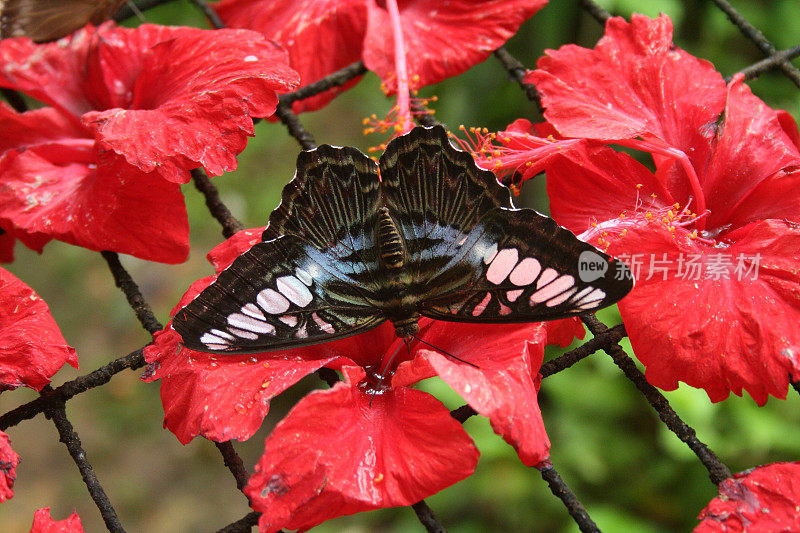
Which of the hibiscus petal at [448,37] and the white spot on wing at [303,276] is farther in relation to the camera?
the hibiscus petal at [448,37]

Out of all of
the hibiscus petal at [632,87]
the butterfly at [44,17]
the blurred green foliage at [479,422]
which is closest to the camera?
the hibiscus petal at [632,87]

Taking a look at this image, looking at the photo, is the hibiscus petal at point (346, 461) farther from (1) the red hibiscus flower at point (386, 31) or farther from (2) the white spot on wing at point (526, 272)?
(1) the red hibiscus flower at point (386, 31)

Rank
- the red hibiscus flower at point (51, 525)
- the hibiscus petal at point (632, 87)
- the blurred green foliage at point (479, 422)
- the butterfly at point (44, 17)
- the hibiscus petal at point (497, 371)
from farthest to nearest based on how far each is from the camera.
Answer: the blurred green foliage at point (479, 422) < the butterfly at point (44, 17) < the hibiscus petal at point (632, 87) < the red hibiscus flower at point (51, 525) < the hibiscus petal at point (497, 371)

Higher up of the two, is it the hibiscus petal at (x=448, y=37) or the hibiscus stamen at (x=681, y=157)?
the hibiscus petal at (x=448, y=37)

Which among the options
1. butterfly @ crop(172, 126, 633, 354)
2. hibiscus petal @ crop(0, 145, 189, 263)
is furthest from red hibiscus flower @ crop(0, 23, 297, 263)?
butterfly @ crop(172, 126, 633, 354)

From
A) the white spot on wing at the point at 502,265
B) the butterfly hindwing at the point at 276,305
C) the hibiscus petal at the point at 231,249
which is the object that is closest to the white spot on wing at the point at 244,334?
the butterfly hindwing at the point at 276,305

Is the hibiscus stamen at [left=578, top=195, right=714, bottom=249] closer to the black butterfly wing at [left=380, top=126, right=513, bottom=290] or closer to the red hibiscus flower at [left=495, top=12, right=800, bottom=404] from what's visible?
the red hibiscus flower at [left=495, top=12, right=800, bottom=404]

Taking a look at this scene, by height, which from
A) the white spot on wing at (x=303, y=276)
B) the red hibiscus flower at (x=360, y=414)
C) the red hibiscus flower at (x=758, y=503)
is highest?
the white spot on wing at (x=303, y=276)
